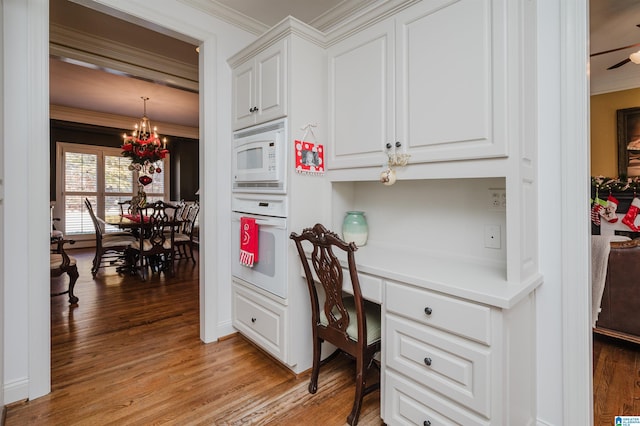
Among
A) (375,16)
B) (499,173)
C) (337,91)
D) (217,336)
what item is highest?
(375,16)

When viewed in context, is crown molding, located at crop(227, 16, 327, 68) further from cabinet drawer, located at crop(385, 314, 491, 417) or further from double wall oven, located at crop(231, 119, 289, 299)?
cabinet drawer, located at crop(385, 314, 491, 417)

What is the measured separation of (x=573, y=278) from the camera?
147 cm

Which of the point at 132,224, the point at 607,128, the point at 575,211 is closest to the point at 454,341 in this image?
the point at 575,211

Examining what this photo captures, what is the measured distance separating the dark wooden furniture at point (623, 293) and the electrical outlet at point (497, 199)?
4.15 ft

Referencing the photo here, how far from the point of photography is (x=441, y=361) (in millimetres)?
1379

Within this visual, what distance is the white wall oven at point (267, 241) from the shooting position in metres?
2.13

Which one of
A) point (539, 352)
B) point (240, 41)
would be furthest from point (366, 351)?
point (240, 41)

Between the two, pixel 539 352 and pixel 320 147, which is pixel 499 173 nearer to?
pixel 539 352

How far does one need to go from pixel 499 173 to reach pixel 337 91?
3.82ft

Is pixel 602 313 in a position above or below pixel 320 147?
below

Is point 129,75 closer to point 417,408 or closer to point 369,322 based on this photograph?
point 369,322

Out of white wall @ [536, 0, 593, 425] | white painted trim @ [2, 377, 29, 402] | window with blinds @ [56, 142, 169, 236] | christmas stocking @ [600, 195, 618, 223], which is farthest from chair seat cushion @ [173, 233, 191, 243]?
christmas stocking @ [600, 195, 618, 223]

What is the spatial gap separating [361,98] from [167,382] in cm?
214

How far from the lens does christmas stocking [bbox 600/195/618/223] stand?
149 inches
